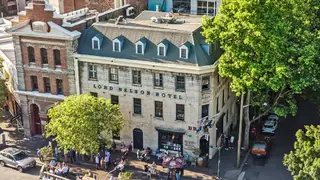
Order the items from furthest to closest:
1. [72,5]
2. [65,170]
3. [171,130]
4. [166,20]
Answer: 1. [72,5]
2. [166,20]
3. [171,130]
4. [65,170]

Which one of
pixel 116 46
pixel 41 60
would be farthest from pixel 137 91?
pixel 41 60

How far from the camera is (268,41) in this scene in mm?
46250

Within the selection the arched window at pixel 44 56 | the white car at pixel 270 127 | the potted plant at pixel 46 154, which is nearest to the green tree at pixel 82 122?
the potted plant at pixel 46 154

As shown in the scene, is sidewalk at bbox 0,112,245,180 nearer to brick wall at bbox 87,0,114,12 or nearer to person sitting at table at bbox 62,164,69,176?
person sitting at table at bbox 62,164,69,176

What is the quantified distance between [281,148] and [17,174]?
94.4 feet

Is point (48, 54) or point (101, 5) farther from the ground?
point (101, 5)

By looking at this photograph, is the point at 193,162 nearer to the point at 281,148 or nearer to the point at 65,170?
the point at 281,148

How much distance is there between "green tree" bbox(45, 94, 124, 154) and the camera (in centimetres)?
5006

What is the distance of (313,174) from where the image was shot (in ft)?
135

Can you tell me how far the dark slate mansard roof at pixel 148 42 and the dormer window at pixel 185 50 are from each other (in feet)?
0.53

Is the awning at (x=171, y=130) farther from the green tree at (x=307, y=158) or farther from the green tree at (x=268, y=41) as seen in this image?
the green tree at (x=307, y=158)

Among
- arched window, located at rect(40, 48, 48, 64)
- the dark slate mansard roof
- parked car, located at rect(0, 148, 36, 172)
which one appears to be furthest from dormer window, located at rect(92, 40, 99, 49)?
parked car, located at rect(0, 148, 36, 172)

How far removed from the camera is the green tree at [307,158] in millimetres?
41125

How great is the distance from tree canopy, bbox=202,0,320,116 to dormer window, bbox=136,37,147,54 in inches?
287
